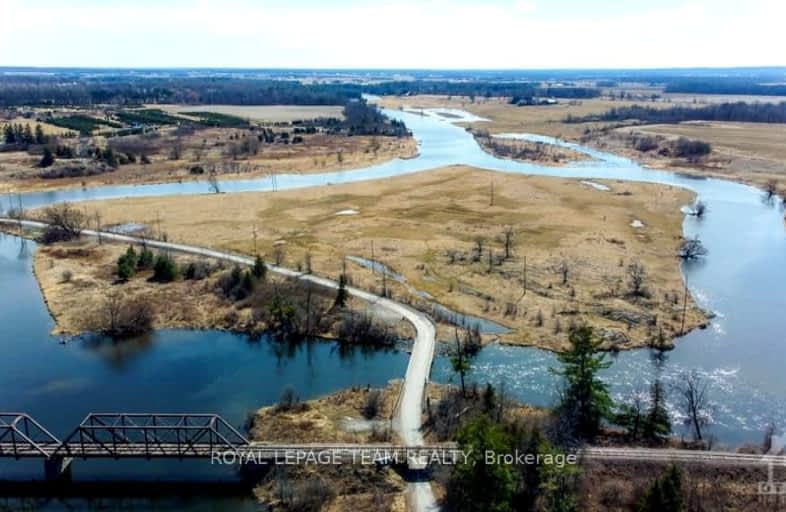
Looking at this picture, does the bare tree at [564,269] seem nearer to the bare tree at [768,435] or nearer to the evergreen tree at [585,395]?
the bare tree at [768,435]

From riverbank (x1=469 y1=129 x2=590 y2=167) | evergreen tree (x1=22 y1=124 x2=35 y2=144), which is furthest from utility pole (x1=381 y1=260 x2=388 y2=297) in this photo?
evergreen tree (x1=22 y1=124 x2=35 y2=144)

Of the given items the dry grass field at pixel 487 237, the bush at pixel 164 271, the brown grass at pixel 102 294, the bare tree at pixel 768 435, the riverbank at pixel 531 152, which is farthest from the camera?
the riverbank at pixel 531 152

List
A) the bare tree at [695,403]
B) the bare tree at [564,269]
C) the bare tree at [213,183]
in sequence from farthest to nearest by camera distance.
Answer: the bare tree at [213,183] < the bare tree at [564,269] < the bare tree at [695,403]

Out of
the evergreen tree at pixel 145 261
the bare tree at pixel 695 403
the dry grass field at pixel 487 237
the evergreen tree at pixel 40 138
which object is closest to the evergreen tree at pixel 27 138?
the evergreen tree at pixel 40 138

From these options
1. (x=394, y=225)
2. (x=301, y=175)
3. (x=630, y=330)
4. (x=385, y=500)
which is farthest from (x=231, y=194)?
(x=385, y=500)

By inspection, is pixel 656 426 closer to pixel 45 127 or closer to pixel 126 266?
pixel 126 266

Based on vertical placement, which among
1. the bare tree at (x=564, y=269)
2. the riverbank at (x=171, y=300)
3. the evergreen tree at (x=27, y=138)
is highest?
the evergreen tree at (x=27, y=138)

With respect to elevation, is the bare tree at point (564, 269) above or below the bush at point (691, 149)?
below
